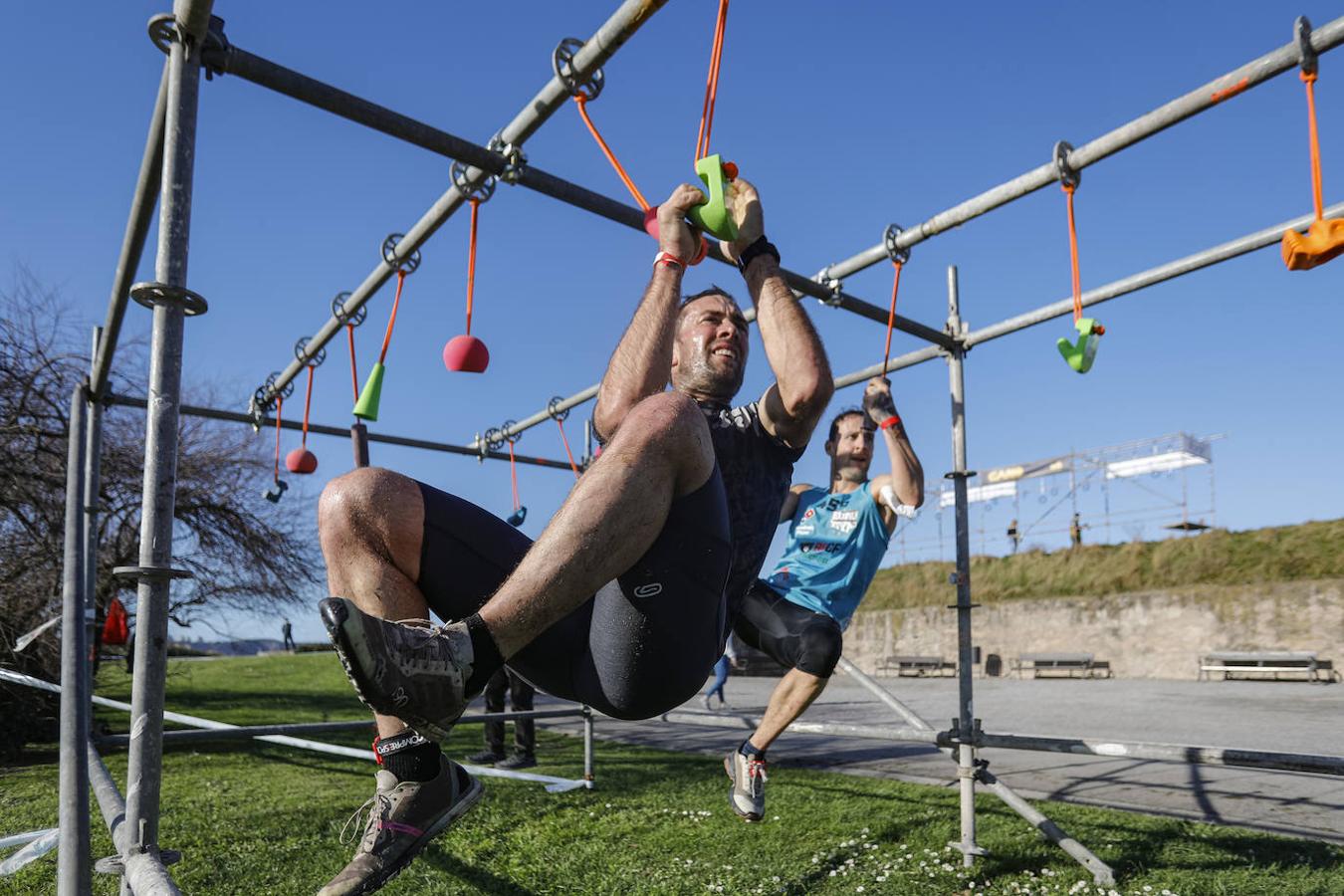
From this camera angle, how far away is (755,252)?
2336 millimetres

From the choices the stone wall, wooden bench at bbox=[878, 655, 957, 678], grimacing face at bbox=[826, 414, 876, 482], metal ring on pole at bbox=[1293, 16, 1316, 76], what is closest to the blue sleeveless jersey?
grimacing face at bbox=[826, 414, 876, 482]

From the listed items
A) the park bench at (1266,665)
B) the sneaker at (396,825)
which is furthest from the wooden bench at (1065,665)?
the sneaker at (396,825)

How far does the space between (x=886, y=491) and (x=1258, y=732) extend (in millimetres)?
6564

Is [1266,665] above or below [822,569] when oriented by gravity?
below

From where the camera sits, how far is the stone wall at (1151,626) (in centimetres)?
1556

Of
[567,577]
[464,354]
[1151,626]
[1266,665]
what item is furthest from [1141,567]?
[567,577]

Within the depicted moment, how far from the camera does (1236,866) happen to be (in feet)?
12.7

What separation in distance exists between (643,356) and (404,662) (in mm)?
841

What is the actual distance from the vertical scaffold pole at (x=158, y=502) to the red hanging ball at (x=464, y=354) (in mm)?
1179

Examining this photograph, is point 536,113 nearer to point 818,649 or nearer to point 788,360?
point 788,360

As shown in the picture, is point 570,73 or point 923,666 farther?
point 923,666

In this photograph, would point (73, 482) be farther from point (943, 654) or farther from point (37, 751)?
point (943, 654)

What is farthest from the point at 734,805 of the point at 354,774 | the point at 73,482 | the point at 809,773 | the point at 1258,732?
the point at 1258,732

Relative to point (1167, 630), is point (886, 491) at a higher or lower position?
higher
